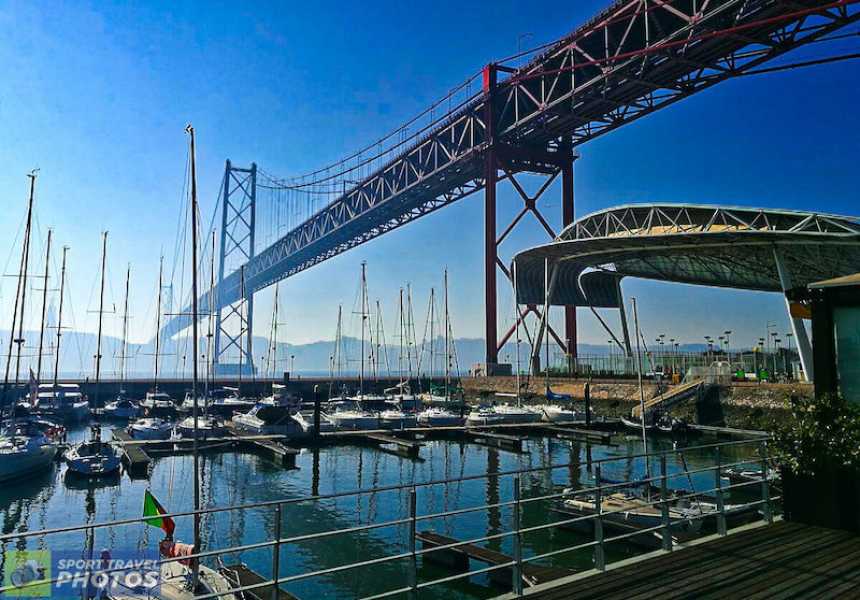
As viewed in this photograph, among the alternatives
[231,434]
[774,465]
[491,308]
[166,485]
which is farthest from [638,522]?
[491,308]

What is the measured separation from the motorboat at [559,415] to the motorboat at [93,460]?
2564cm

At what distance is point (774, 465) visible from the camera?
29.4 feet

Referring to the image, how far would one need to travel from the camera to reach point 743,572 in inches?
248

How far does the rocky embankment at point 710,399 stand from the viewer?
119 feet

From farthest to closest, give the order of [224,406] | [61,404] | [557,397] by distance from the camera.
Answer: [61,404], [224,406], [557,397]

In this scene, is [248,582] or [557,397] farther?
[557,397]

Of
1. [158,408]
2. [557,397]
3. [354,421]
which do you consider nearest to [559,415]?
[557,397]

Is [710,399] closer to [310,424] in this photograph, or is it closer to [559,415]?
[559,415]

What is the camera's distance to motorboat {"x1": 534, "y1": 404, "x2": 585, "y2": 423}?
41.1 metres

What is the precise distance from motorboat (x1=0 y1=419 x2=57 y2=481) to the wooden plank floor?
26.1 metres

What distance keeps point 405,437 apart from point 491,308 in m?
19.9

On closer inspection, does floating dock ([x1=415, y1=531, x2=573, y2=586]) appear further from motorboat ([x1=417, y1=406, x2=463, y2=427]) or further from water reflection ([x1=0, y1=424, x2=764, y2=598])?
motorboat ([x1=417, y1=406, x2=463, y2=427])

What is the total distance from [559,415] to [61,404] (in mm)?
39634

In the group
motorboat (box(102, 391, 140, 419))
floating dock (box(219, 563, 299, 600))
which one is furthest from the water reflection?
motorboat (box(102, 391, 140, 419))
